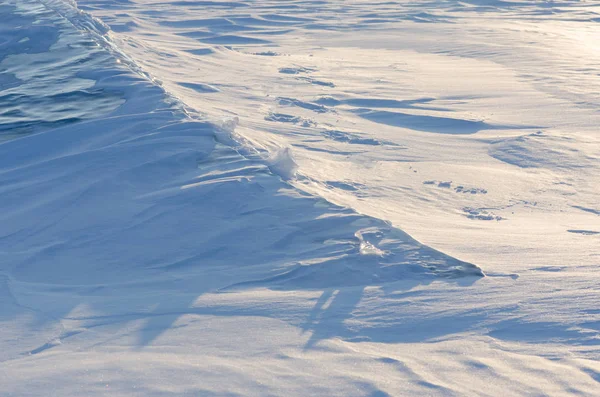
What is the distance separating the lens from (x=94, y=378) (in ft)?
7.25

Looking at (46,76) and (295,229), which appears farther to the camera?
(46,76)

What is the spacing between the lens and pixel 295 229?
3.19m

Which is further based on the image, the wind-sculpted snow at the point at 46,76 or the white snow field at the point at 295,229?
the wind-sculpted snow at the point at 46,76

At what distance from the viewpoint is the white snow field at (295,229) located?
7.54ft

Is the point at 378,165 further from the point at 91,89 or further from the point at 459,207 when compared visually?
the point at 91,89

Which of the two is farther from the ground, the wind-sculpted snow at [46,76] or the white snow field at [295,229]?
the wind-sculpted snow at [46,76]

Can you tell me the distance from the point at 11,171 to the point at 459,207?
7.99 feet

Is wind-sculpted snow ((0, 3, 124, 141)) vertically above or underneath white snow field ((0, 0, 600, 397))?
above

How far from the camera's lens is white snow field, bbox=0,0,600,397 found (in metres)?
2.30

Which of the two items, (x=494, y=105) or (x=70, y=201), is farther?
(x=494, y=105)

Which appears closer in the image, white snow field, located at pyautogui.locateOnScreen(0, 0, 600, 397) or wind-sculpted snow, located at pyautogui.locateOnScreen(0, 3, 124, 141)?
white snow field, located at pyautogui.locateOnScreen(0, 0, 600, 397)

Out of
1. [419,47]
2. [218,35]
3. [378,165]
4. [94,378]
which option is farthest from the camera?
[218,35]

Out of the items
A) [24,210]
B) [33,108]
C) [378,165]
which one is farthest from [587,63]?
[24,210]

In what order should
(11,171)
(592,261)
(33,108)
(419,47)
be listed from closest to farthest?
(592,261)
(11,171)
(33,108)
(419,47)
